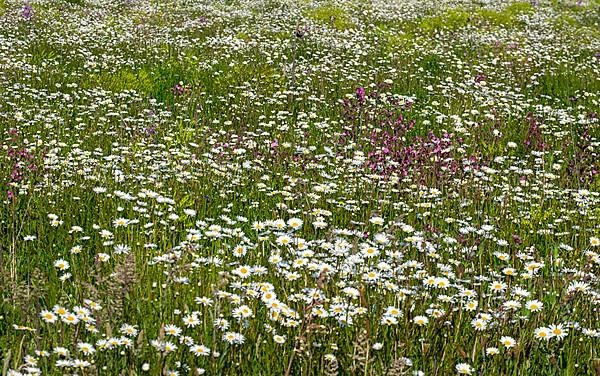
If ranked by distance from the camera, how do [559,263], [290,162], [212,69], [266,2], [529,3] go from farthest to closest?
[529,3] → [266,2] → [212,69] → [290,162] → [559,263]

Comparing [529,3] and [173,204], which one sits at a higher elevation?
[173,204]

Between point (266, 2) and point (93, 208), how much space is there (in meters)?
14.3

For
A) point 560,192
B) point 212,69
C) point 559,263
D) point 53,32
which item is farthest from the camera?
point 53,32

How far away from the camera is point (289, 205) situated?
4895 millimetres

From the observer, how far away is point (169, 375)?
237 centimetres

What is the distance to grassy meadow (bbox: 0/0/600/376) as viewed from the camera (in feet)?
9.15

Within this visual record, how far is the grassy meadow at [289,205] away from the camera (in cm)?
279

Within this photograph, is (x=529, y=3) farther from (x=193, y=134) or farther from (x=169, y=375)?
(x=169, y=375)

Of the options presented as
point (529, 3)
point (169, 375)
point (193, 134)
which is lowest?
point (529, 3)

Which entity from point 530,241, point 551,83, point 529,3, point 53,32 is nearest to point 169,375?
point 530,241

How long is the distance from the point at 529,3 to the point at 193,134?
55.5 feet

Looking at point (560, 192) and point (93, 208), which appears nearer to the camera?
point (93, 208)

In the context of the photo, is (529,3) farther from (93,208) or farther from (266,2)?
(93,208)

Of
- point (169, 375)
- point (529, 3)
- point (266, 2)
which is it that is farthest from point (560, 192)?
point (529, 3)
